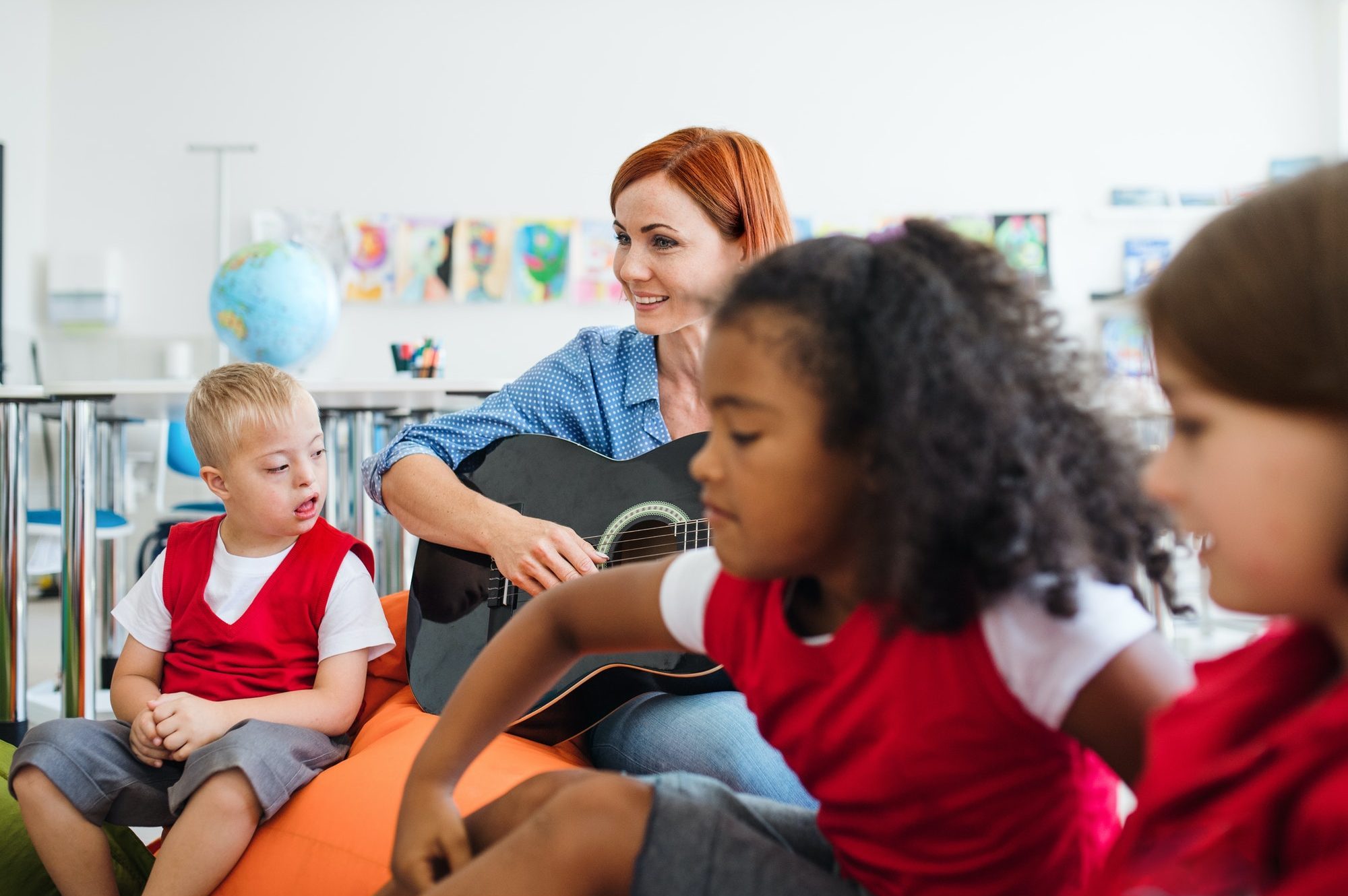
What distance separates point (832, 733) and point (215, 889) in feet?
2.74

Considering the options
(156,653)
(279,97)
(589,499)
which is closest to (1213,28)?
(279,97)

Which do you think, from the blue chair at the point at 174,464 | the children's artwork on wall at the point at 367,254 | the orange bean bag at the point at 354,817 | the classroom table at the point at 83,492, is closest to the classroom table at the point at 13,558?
the classroom table at the point at 83,492

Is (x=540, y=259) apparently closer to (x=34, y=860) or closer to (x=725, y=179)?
(x=725, y=179)

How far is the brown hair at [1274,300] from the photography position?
44cm

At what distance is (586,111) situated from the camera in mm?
5008

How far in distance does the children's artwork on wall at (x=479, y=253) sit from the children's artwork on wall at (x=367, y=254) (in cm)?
30

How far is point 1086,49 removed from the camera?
5129 mm

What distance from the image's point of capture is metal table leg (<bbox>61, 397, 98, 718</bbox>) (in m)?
2.05

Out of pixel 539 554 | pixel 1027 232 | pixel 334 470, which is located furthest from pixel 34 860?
pixel 1027 232

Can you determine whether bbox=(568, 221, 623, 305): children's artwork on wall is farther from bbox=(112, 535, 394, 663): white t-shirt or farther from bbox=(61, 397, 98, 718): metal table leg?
bbox=(112, 535, 394, 663): white t-shirt

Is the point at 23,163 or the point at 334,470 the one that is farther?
the point at 23,163

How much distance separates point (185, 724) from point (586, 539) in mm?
525

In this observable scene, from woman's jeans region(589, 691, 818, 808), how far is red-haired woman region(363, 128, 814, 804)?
280 millimetres

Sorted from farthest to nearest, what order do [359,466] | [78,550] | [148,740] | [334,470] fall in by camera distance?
[334,470]
[359,466]
[78,550]
[148,740]
